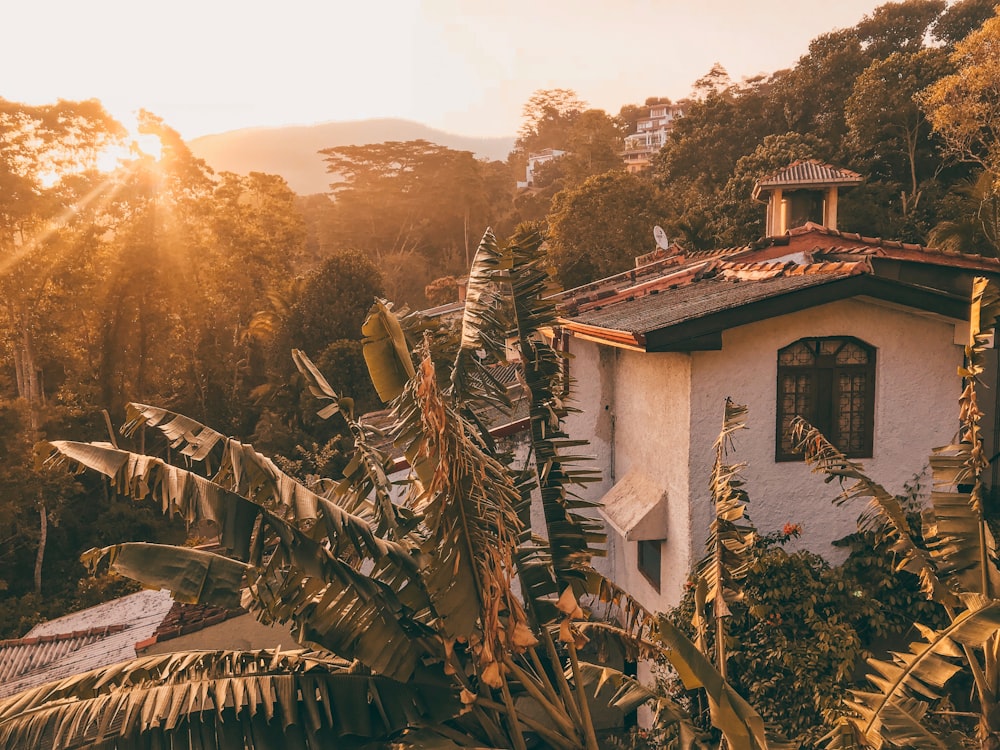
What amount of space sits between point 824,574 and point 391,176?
206ft

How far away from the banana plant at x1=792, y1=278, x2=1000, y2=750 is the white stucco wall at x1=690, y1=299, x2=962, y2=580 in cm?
254

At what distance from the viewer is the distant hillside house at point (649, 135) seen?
298ft

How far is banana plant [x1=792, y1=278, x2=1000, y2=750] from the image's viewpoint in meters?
5.75

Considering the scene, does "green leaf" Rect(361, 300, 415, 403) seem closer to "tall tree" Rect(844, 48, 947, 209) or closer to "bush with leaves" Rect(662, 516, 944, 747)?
"bush with leaves" Rect(662, 516, 944, 747)

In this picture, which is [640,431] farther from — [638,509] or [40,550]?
[40,550]

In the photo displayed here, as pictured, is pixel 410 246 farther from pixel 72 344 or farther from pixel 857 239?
pixel 857 239

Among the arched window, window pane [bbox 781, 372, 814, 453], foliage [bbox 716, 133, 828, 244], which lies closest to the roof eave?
the arched window

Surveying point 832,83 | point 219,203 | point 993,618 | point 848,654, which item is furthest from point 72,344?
point 832,83

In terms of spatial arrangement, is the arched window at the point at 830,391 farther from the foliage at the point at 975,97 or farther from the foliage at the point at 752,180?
A: the foliage at the point at 752,180

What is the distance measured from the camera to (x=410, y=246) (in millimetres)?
67250

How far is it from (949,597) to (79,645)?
13.3m

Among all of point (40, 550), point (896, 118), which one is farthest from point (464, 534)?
point (896, 118)

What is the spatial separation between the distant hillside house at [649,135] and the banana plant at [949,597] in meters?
82.5

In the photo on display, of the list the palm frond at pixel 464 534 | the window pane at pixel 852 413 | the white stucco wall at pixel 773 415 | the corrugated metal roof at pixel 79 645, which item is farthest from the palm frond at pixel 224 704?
the corrugated metal roof at pixel 79 645
